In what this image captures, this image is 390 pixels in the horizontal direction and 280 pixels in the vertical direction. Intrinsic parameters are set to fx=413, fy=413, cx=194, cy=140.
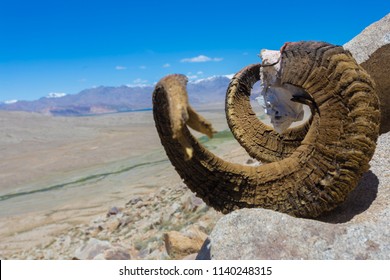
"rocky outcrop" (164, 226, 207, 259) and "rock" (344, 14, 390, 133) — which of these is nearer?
"rock" (344, 14, 390, 133)

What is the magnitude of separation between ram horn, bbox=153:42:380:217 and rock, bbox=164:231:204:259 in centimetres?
317

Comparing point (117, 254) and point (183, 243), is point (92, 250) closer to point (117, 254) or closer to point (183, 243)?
point (117, 254)

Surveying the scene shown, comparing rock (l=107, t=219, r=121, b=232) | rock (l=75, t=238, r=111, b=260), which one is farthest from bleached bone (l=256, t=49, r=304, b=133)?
rock (l=107, t=219, r=121, b=232)

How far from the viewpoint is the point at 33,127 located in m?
75.4

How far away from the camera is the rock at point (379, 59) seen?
15.9 ft

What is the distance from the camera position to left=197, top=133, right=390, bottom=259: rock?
288 centimetres

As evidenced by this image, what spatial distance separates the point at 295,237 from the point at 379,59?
2.85 meters

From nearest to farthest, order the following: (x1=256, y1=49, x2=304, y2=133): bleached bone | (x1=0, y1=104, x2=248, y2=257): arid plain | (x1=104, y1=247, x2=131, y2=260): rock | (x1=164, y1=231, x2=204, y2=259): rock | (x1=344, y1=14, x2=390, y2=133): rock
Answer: (x1=256, y1=49, x2=304, y2=133): bleached bone < (x1=344, y1=14, x2=390, y2=133): rock < (x1=164, y1=231, x2=204, y2=259): rock < (x1=104, y1=247, x2=131, y2=260): rock < (x1=0, y1=104, x2=248, y2=257): arid plain

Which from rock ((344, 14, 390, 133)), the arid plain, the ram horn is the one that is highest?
rock ((344, 14, 390, 133))

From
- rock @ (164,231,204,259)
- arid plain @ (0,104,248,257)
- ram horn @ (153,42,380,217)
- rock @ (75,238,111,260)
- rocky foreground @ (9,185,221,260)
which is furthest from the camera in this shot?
arid plain @ (0,104,248,257)

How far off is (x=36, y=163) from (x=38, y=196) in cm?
1572

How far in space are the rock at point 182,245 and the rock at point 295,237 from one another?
332cm

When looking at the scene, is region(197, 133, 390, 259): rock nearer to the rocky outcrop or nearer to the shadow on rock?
the shadow on rock
